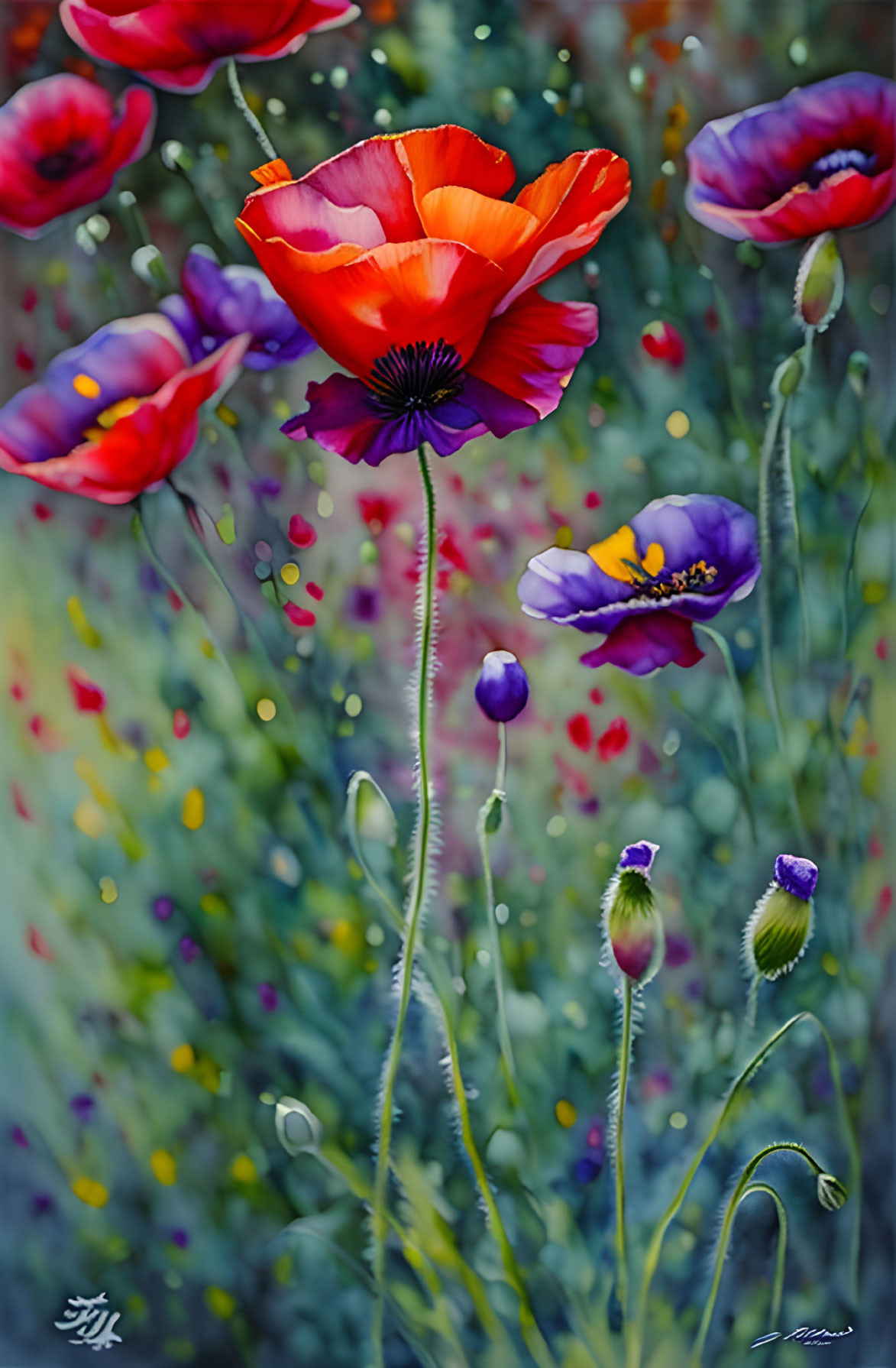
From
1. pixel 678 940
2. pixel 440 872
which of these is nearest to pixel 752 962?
pixel 678 940

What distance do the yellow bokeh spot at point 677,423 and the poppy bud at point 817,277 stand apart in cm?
11

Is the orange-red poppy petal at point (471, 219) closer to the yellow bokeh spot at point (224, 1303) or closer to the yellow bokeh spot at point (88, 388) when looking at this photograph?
the yellow bokeh spot at point (88, 388)

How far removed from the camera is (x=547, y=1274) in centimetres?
74

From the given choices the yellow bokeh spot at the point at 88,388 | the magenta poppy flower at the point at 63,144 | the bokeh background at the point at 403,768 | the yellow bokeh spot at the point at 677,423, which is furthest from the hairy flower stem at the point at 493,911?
the magenta poppy flower at the point at 63,144

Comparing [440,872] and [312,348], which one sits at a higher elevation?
[312,348]

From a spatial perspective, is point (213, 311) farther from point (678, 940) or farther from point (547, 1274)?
point (547, 1274)

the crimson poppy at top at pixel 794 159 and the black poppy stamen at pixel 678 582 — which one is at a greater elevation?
the crimson poppy at top at pixel 794 159

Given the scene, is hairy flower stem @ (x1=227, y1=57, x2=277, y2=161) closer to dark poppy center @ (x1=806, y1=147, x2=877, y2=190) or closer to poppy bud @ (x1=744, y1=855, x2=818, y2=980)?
dark poppy center @ (x1=806, y1=147, x2=877, y2=190)

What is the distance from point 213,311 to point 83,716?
0.29 m

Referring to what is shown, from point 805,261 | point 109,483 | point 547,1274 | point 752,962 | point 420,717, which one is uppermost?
point 805,261

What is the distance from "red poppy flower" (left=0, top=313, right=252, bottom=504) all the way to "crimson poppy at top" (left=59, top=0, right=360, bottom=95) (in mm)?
164

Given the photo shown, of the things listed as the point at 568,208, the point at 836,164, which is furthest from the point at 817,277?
the point at 568,208

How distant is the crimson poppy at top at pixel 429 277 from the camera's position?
24.9 inches
